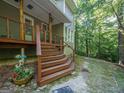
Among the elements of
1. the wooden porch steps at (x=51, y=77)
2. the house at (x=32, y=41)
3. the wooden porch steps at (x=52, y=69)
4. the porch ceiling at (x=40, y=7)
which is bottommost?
the wooden porch steps at (x=51, y=77)

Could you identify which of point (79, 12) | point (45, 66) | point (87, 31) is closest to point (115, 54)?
point (87, 31)

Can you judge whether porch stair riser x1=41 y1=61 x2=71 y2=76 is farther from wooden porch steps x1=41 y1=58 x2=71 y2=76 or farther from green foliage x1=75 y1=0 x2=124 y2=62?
green foliage x1=75 y1=0 x2=124 y2=62

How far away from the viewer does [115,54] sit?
22.0 meters

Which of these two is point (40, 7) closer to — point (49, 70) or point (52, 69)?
point (52, 69)

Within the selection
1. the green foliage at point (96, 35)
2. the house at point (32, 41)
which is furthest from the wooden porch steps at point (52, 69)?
the green foliage at point (96, 35)

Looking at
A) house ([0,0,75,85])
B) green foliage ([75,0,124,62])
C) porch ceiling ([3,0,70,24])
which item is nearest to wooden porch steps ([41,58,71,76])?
house ([0,0,75,85])

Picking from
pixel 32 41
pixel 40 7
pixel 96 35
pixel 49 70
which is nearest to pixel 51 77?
pixel 49 70

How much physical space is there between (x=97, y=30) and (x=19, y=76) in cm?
2052

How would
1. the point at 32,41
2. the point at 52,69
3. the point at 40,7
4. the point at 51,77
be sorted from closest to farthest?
the point at 51,77 < the point at 52,69 < the point at 32,41 < the point at 40,7

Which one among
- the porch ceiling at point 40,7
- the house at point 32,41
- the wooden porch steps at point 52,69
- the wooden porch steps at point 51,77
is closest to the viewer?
the wooden porch steps at point 51,77

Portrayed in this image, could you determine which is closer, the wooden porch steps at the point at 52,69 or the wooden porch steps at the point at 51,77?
the wooden porch steps at the point at 51,77

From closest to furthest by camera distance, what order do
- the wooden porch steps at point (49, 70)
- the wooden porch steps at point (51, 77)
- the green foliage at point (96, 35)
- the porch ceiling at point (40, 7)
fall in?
1. the wooden porch steps at point (51, 77)
2. the wooden porch steps at point (49, 70)
3. the porch ceiling at point (40, 7)
4. the green foliage at point (96, 35)

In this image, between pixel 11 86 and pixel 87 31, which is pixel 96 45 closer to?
pixel 87 31

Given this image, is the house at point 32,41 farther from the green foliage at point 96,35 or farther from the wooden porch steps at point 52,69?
the green foliage at point 96,35
